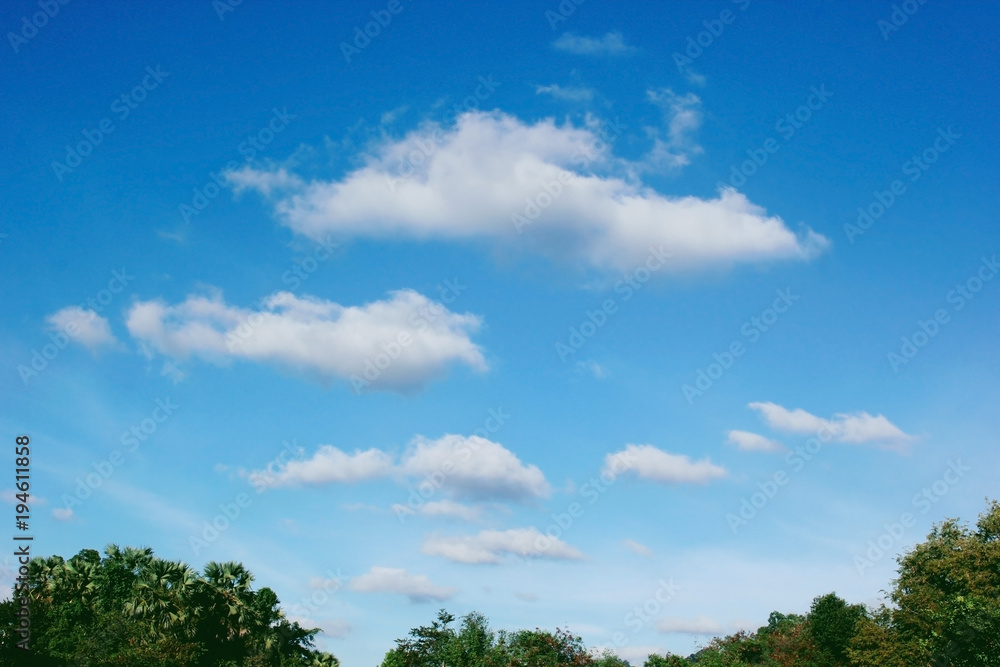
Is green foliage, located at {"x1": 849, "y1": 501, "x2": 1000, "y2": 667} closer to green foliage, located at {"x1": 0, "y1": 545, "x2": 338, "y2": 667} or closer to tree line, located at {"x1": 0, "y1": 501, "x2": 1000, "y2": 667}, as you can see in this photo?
tree line, located at {"x1": 0, "y1": 501, "x2": 1000, "y2": 667}

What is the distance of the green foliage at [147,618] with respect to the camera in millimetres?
39100

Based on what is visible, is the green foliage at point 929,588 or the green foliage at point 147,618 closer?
the green foliage at point 147,618

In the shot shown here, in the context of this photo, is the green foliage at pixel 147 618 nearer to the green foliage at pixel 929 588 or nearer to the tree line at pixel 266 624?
the tree line at pixel 266 624

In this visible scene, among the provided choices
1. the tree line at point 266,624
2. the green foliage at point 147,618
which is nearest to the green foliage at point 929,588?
the tree line at point 266,624

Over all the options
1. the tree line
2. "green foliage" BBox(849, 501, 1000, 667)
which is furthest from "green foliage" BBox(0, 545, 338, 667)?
"green foliage" BBox(849, 501, 1000, 667)

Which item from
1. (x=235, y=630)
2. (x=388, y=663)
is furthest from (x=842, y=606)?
(x=235, y=630)

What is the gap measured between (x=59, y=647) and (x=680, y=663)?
4148cm

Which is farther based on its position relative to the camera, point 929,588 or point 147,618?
point 929,588

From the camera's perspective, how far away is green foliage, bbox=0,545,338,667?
39.1 metres

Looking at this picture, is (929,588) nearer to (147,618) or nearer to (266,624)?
(266,624)

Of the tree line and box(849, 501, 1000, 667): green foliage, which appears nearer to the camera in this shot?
the tree line

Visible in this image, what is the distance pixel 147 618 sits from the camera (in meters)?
42.1

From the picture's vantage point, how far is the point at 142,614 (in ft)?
138

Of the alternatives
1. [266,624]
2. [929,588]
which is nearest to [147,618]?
[266,624]
